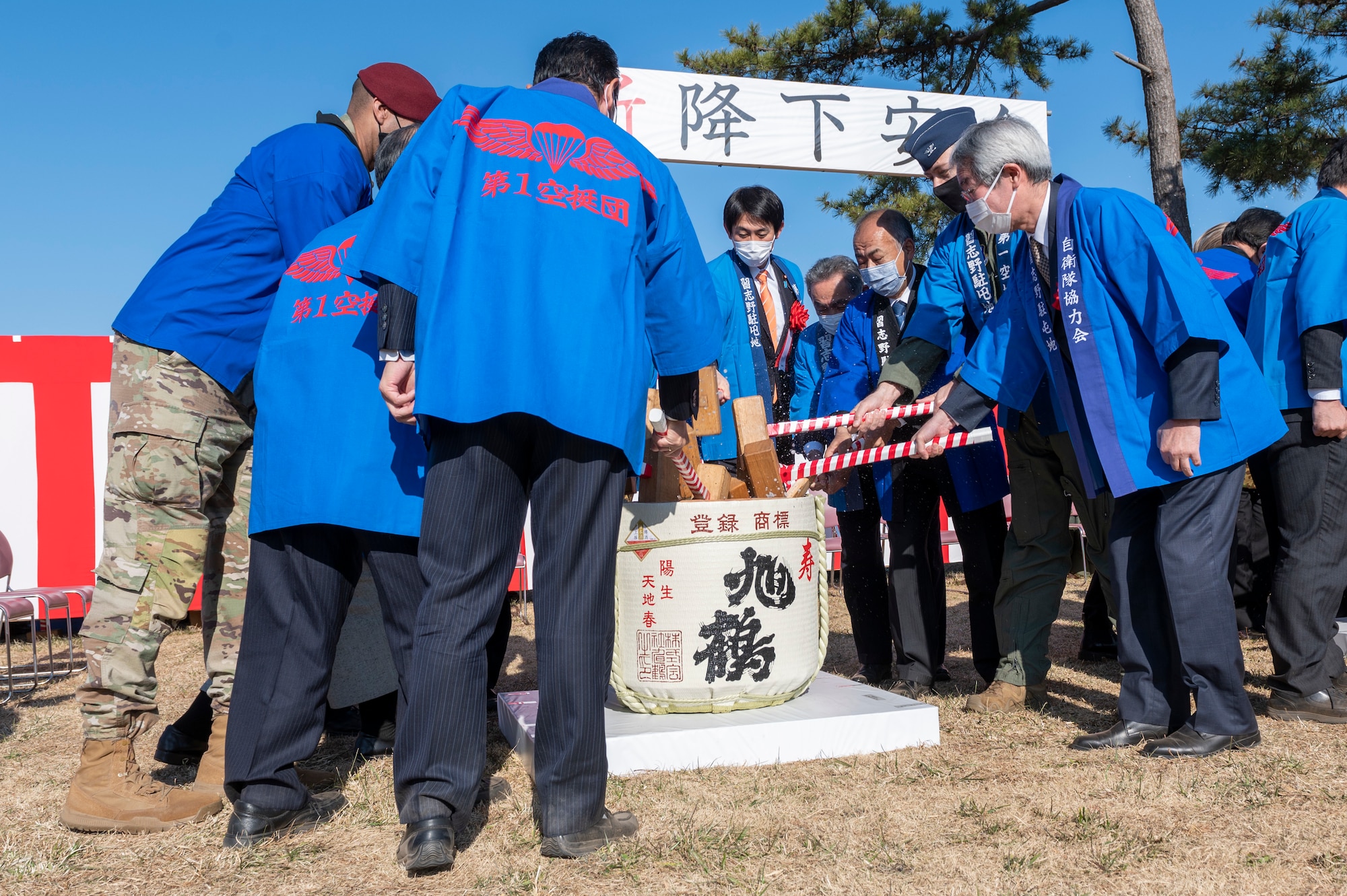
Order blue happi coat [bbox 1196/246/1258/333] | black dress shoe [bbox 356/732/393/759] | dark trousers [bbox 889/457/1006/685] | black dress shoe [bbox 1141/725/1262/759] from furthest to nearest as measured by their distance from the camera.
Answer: blue happi coat [bbox 1196/246/1258/333], dark trousers [bbox 889/457/1006/685], black dress shoe [bbox 356/732/393/759], black dress shoe [bbox 1141/725/1262/759]

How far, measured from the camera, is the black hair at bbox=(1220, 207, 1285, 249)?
169 inches

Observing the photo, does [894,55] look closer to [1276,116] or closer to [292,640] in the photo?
[1276,116]

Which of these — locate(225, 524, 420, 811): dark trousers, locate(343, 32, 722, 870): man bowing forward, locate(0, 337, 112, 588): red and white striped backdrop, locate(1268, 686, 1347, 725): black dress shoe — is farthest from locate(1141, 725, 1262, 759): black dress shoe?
locate(0, 337, 112, 588): red and white striped backdrop

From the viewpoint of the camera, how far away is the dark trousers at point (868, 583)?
411 centimetres

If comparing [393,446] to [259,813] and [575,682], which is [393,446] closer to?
[575,682]

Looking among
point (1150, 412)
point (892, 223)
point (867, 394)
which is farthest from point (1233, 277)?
point (1150, 412)

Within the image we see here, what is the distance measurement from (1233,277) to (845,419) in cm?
190

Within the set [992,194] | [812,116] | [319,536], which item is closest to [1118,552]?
[992,194]

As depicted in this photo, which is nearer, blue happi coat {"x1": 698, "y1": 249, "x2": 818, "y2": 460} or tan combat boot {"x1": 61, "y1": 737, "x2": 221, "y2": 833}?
tan combat boot {"x1": 61, "y1": 737, "x2": 221, "y2": 833}

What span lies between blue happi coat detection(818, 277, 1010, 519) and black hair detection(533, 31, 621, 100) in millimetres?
1773

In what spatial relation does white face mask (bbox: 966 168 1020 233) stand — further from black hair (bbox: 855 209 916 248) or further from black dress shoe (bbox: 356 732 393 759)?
black dress shoe (bbox: 356 732 393 759)

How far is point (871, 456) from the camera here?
3432mm

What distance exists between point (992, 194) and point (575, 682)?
1.99 metres

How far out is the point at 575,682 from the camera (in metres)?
2.09
